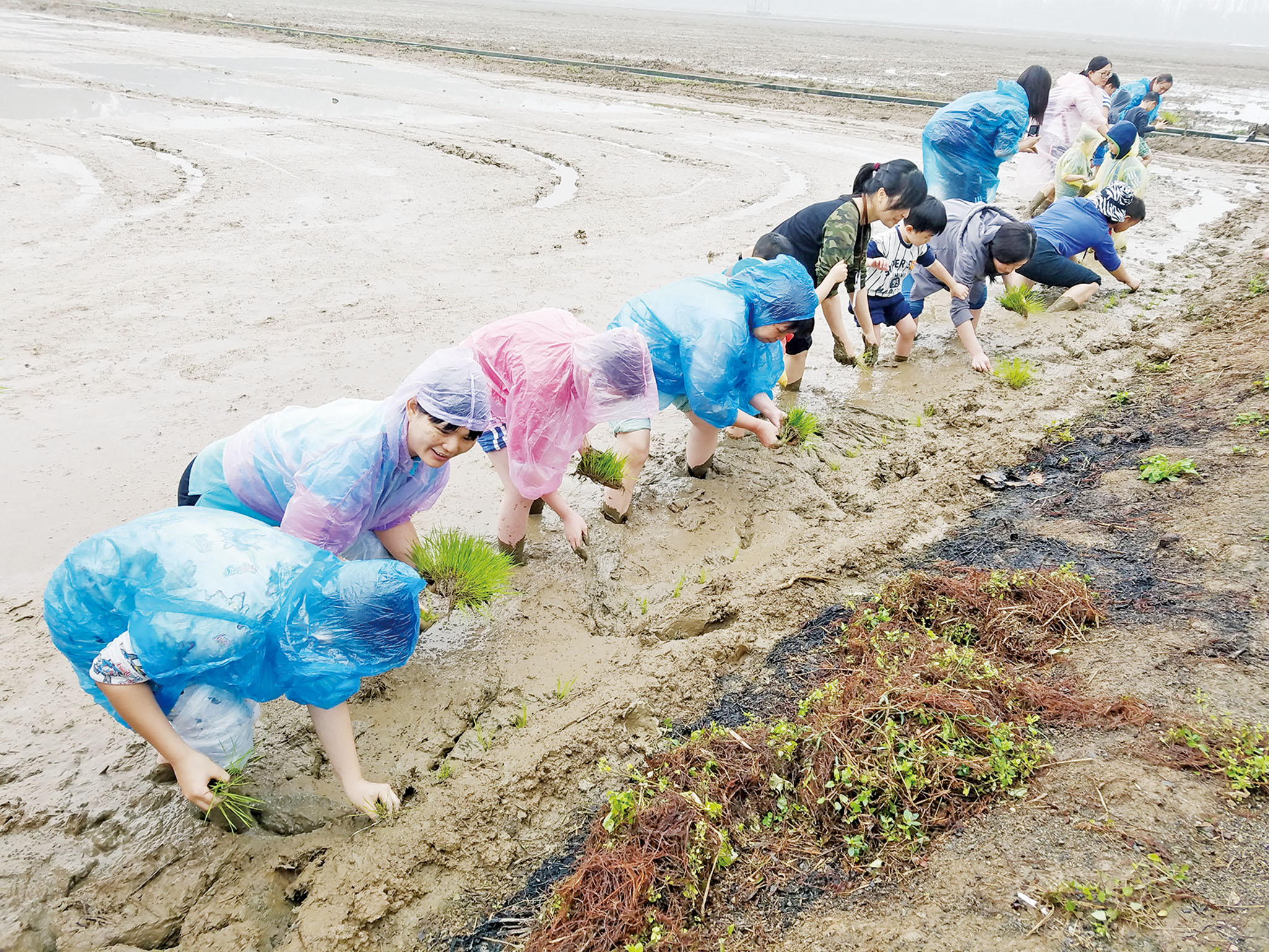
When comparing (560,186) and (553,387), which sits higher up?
(560,186)

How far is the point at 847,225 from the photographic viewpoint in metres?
4.64

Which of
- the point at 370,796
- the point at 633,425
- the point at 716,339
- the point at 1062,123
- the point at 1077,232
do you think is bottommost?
the point at 370,796

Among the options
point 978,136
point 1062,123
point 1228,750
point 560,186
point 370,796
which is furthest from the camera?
point 560,186

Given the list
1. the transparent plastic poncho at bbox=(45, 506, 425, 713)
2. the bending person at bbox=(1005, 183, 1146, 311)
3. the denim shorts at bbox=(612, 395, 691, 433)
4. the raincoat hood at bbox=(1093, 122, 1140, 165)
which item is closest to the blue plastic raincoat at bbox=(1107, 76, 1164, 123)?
the raincoat hood at bbox=(1093, 122, 1140, 165)

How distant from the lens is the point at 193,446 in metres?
4.18

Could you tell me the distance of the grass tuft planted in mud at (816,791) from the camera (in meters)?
2.12

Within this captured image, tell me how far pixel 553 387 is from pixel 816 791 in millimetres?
1745

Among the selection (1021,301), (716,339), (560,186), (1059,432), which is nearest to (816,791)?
(716,339)

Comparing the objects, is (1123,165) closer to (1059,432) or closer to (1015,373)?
(1015,373)

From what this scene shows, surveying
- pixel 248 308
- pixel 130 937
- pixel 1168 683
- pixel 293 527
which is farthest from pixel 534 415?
pixel 248 308

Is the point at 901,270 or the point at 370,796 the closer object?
the point at 370,796

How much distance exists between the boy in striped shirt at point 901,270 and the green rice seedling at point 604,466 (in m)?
2.46

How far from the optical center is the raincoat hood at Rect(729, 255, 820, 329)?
3586 mm

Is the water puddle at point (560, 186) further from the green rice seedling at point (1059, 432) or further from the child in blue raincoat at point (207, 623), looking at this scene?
the child in blue raincoat at point (207, 623)
